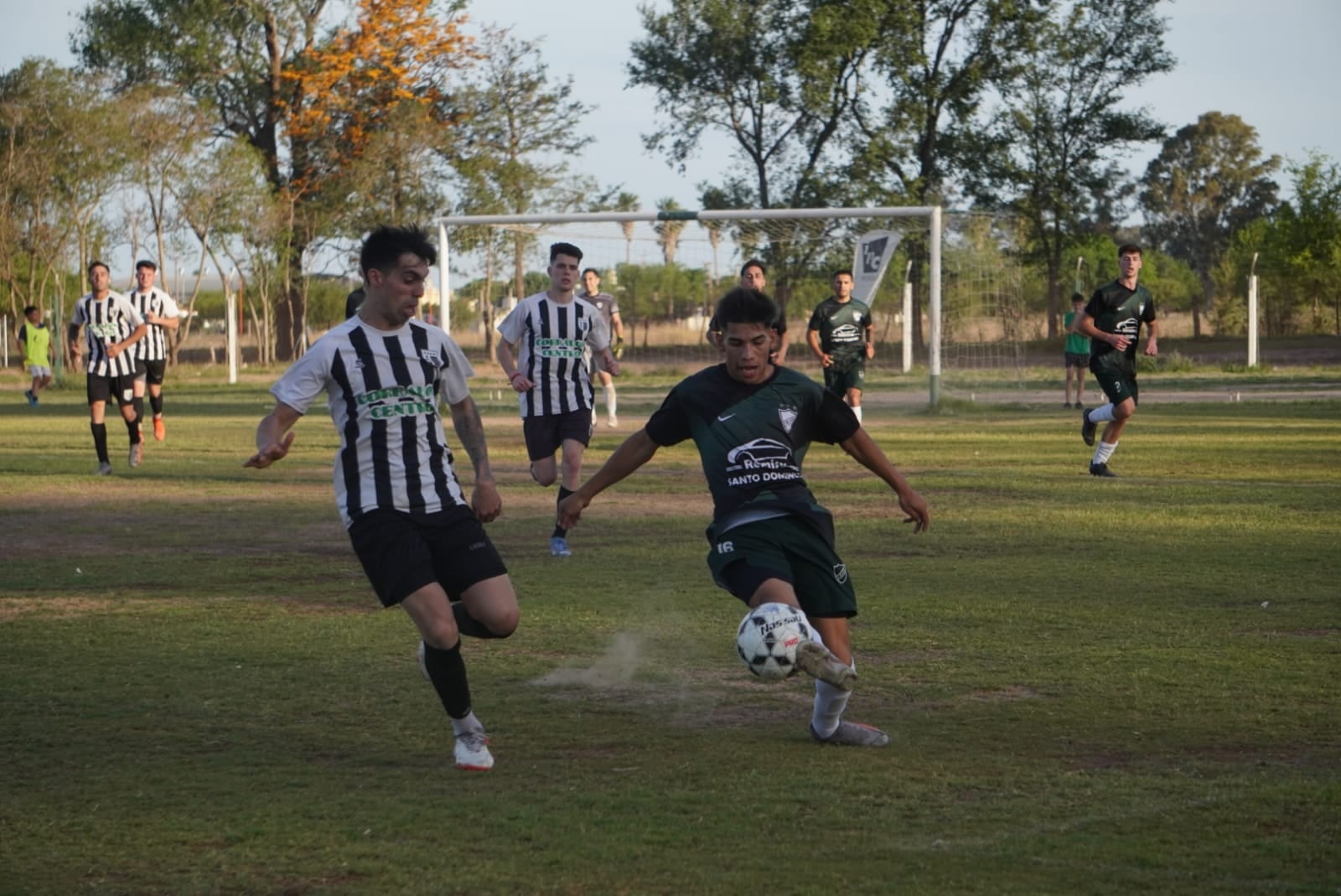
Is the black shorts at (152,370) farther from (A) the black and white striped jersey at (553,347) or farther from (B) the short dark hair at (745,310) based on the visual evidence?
(B) the short dark hair at (745,310)

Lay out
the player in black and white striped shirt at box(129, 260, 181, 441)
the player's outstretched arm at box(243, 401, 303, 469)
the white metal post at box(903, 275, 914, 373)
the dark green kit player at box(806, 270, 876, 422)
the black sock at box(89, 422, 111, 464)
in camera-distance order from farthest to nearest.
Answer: the white metal post at box(903, 275, 914, 373) < the dark green kit player at box(806, 270, 876, 422) < the player in black and white striped shirt at box(129, 260, 181, 441) < the black sock at box(89, 422, 111, 464) < the player's outstretched arm at box(243, 401, 303, 469)

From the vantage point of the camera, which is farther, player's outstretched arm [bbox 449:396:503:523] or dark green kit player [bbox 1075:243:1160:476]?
dark green kit player [bbox 1075:243:1160:476]

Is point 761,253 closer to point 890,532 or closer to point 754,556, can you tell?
point 890,532

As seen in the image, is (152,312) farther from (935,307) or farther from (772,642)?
(772,642)

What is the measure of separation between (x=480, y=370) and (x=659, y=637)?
31657mm

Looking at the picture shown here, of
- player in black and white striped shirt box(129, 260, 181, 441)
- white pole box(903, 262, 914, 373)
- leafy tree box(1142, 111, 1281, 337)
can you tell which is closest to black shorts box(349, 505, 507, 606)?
player in black and white striped shirt box(129, 260, 181, 441)

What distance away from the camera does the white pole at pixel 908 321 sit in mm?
32844

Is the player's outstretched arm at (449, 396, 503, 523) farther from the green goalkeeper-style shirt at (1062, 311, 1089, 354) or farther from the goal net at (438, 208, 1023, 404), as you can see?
the green goalkeeper-style shirt at (1062, 311, 1089, 354)

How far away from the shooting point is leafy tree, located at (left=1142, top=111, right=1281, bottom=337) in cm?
8350

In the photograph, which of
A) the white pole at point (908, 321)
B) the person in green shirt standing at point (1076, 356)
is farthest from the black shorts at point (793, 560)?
the white pole at point (908, 321)

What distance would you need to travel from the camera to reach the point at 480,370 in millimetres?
39219

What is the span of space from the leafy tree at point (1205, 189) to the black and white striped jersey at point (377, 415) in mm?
81881

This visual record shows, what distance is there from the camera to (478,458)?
248 inches

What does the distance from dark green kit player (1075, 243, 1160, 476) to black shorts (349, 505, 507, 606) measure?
10888 millimetres
